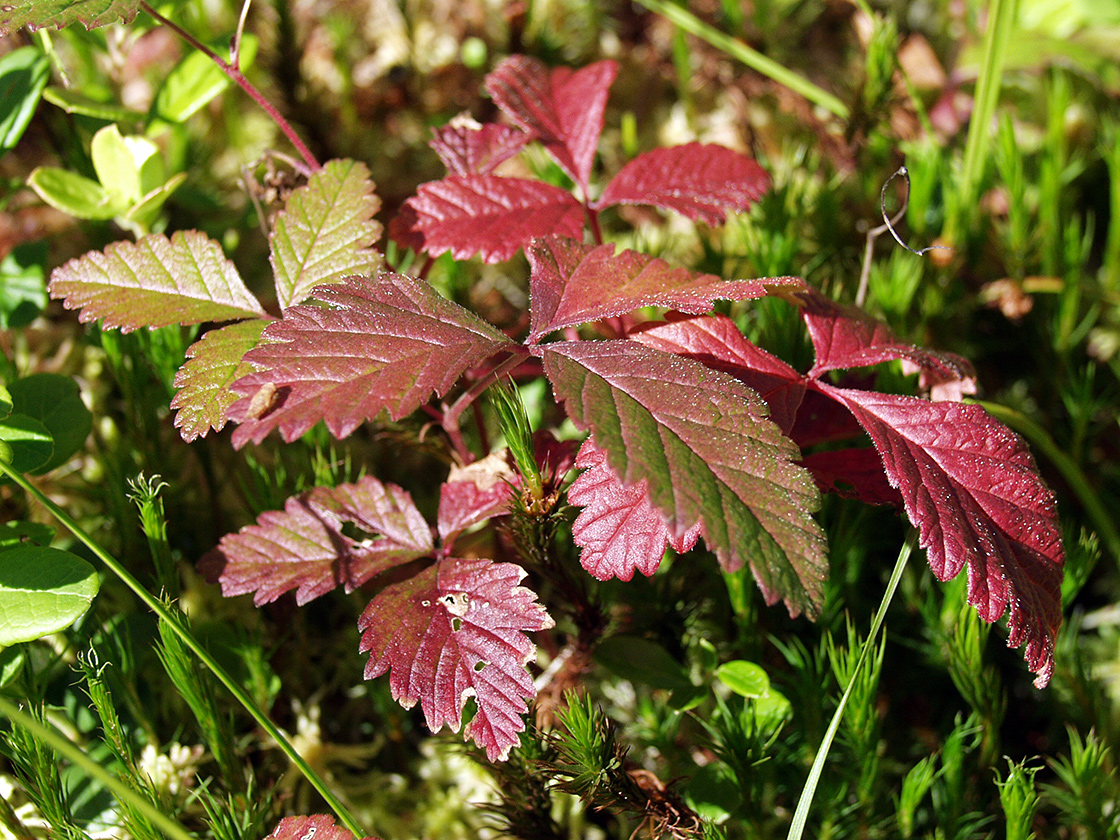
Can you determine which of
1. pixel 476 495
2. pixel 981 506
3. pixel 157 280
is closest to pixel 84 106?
pixel 157 280

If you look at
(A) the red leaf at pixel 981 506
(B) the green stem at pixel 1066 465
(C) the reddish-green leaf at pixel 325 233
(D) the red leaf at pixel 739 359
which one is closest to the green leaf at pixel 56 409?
(C) the reddish-green leaf at pixel 325 233

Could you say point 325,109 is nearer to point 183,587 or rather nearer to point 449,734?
point 183,587

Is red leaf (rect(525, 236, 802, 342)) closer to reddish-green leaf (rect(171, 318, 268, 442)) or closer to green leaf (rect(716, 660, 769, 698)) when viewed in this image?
reddish-green leaf (rect(171, 318, 268, 442))

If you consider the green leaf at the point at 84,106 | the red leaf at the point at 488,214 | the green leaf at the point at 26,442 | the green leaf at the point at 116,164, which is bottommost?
the green leaf at the point at 26,442

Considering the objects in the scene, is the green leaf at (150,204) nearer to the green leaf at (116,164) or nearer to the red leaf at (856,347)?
the green leaf at (116,164)

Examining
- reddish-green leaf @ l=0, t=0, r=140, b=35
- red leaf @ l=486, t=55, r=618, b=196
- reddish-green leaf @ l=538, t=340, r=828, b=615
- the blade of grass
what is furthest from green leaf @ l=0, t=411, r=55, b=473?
the blade of grass

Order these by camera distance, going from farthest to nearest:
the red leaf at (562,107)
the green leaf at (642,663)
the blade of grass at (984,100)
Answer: the blade of grass at (984,100) → the red leaf at (562,107) → the green leaf at (642,663)

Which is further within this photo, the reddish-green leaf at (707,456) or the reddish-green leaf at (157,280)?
the reddish-green leaf at (157,280)
